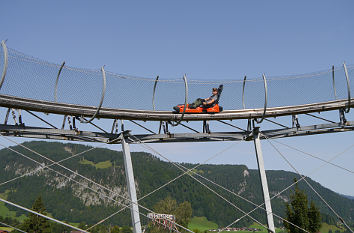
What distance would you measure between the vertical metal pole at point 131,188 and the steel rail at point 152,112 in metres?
1.09

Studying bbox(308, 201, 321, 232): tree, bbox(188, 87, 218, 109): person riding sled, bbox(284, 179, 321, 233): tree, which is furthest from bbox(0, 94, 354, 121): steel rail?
bbox(308, 201, 321, 232): tree

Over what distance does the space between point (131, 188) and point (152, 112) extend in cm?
298

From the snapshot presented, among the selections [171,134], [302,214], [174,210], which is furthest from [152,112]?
[174,210]

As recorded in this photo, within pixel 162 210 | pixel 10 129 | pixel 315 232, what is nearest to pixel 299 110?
pixel 10 129

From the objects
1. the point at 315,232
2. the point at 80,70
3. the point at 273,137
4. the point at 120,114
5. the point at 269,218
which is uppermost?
the point at 80,70

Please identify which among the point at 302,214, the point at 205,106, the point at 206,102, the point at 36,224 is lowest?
the point at 36,224

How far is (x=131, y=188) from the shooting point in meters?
12.8

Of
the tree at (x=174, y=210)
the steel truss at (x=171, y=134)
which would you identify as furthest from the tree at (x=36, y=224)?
the steel truss at (x=171, y=134)

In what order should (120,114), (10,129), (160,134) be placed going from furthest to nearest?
(160,134) → (120,114) → (10,129)

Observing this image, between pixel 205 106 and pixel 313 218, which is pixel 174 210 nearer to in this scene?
pixel 313 218

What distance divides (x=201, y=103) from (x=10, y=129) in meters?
6.94

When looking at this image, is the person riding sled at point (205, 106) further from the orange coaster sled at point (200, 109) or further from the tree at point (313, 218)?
the tree at point (313, 218)

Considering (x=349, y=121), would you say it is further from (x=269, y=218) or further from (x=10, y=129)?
(x=10, y=129)

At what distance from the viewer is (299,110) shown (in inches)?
586
